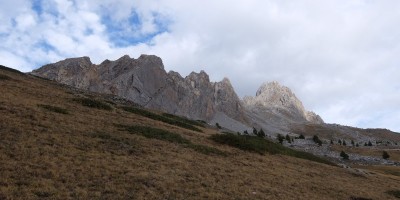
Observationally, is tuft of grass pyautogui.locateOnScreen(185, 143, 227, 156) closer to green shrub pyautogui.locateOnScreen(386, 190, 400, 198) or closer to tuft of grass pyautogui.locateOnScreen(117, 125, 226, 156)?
tuft of grass pyautogui.locateOnScreen(117, 125, 226, 156)

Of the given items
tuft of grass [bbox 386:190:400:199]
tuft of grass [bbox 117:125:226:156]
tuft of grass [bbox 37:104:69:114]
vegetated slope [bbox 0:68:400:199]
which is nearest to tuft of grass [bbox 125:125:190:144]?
tuft of grass [bbox 117:125:226:156]

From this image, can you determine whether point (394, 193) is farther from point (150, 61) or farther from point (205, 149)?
point (150, 61)

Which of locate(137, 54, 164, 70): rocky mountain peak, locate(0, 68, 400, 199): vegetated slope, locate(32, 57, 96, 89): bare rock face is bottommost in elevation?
locate(0, 68, 400, 199): vegetated slope

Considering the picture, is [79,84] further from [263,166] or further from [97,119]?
[263,166]

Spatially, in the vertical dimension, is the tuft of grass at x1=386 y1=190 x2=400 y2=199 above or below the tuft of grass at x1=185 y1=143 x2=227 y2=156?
below

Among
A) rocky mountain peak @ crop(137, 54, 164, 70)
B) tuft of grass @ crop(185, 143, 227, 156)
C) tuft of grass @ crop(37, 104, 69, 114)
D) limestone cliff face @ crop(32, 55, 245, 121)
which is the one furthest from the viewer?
rocky mountain peak @ crop(137, 54, 164, 70)

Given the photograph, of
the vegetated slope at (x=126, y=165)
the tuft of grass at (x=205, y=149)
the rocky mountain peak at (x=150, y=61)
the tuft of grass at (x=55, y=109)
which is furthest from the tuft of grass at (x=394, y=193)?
the rocky mountain peak at (x=150, y=61)

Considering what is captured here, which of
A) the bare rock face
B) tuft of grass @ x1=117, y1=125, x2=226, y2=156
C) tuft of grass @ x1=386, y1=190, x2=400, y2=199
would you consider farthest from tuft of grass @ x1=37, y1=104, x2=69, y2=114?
the bare rock face

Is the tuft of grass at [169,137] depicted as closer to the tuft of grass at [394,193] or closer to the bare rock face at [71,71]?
the tuft of grass at [394,193]

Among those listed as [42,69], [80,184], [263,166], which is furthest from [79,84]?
[80,184]

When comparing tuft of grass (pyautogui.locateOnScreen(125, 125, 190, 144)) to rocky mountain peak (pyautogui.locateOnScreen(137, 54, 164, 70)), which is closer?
tuft of grass (pyautogui.locateOnScreen(125, 125, 190, 144))

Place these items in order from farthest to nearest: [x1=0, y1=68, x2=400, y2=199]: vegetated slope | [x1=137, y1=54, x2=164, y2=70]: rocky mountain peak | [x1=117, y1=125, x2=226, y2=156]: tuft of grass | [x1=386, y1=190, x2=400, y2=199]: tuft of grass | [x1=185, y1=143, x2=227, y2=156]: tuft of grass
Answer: [x1=137, y1=54, x2=164, y2=70]: rocky mountain peak, [x1=117, y1=125, x2=226, y2=156]: tuft of grass, [x1=185, y1=143, x2=227, y2=156]: tuft of grass, [x1=386, y1=190, x2=400, y2=199]: tuft of grass, [x1=0, y1=68, x2=400, y2=199]: vegetated slope

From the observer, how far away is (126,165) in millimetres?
26234

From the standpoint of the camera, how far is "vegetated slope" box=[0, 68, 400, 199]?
2098 centimetres
